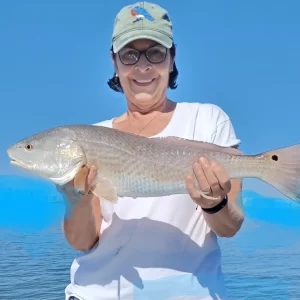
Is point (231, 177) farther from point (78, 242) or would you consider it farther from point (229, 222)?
point (78, 242)

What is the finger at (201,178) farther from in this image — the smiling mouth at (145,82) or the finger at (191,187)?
the smiling mouth at (145,82)

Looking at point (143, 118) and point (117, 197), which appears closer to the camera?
point (117, 197)

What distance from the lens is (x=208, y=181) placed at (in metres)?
2.98

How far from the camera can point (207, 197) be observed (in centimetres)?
297

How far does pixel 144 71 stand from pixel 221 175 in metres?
0.72

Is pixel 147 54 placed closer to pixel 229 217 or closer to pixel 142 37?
Result: pixel 142 37

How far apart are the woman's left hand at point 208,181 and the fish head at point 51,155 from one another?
0.58 meters

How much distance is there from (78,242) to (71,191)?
0.89 ft

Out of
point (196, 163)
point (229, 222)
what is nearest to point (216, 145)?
point (196, 163)

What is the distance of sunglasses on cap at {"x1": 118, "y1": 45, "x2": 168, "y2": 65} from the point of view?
335cm

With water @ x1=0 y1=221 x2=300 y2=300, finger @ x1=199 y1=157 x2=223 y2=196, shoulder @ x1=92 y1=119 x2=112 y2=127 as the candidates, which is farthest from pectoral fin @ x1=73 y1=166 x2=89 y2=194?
water @ x1=0 y1=221 x2=300 y2=300

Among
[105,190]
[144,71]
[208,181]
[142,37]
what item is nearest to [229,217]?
[208,181]

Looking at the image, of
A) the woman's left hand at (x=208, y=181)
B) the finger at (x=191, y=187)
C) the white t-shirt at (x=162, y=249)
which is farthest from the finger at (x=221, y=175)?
the white t-shirt at (x=162, y=249)

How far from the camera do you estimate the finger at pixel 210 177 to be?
2980mm
